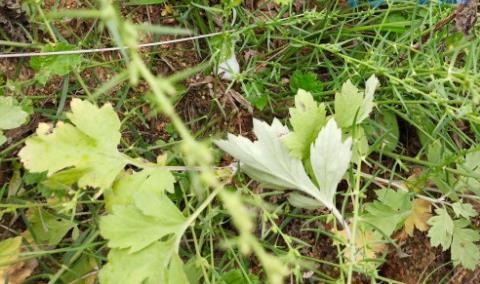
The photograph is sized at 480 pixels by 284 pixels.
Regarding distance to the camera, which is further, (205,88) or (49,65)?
(205,88)

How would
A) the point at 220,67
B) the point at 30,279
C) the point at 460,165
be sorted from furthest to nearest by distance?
the point at 220,67, the point at 460,165, the point at 30,279

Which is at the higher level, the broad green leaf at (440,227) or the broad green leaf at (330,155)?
the broad green leaf at (330,155)

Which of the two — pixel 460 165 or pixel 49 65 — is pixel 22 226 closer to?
pixel 49 65

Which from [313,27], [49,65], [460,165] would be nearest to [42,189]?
[49,65]

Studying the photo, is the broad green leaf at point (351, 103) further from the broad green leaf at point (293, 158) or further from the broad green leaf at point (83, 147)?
the broad green leaf at point (83, 147)

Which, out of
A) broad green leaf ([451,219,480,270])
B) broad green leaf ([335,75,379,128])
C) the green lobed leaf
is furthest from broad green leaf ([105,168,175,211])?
broad green leaf ([451,219,480,270])

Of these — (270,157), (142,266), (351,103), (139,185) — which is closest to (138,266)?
(142,266)

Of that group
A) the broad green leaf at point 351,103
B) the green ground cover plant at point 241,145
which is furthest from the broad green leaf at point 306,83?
the broad green leaf at point 351,103

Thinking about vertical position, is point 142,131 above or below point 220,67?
below
